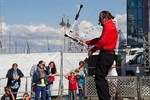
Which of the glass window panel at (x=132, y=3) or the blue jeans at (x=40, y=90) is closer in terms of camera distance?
the blue jeans at (x=40, y=90)

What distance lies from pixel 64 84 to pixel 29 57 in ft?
5.72

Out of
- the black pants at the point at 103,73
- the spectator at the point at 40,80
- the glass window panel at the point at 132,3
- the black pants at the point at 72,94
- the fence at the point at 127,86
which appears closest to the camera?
the black pants at the point at 103,73

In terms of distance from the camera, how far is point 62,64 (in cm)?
1753

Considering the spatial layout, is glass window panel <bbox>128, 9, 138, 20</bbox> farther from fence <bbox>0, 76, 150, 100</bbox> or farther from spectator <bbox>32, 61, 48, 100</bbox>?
fence <bbox>0, 76, 150, 100</bbox>

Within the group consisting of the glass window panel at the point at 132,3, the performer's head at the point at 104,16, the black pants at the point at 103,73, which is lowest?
the black pants at the point at 103,73

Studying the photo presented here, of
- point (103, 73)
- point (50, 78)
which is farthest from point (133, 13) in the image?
point (103, 73)

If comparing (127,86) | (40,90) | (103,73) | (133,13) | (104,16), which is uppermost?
(133,13)

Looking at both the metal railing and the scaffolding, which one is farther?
the scaffolding

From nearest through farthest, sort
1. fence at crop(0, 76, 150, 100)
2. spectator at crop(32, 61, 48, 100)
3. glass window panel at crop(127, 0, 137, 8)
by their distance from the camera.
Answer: fence at crop(0, 76, 150, 100) → spectator at crop(32, 61, 48, 100) → glass window panel at crop(127, 0, 137, 8)

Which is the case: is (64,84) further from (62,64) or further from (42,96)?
(42,96)

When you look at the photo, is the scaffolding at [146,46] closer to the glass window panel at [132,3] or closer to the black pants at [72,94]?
the black pants at [72,94]

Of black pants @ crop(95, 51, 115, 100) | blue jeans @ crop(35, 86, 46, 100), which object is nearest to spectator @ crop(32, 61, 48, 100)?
blue jeans @ crop(35, 86, 46, 100)

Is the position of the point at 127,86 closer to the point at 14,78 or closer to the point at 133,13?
the point at 14,78

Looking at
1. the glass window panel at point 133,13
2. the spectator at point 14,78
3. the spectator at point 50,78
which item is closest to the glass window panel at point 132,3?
the glass window panel at point 133,13
